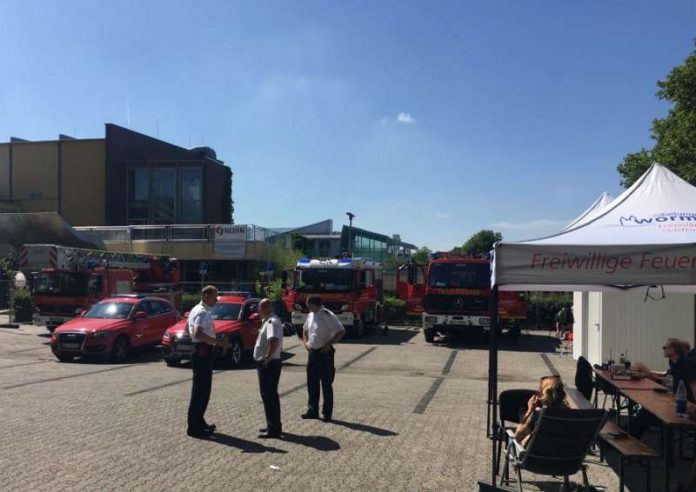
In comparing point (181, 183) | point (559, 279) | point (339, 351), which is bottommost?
point (339, 351)

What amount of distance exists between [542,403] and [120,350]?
12213 mm

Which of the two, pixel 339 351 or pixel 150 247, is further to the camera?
pixel 150 247

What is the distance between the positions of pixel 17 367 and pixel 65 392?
14.3 feet

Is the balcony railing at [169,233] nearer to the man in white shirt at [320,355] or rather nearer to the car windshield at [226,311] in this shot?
the car windshield at [226,311]

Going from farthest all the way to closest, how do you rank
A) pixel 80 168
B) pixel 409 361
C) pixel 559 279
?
pixel 80 168
pixel 409 361
pixel 559 279

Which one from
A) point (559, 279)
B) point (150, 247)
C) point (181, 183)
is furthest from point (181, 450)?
point (181, 183)

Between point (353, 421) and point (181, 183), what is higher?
point (181, 183)

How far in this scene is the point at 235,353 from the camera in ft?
48.6

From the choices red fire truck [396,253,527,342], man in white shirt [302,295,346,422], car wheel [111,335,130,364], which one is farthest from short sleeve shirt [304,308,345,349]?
red fire truck [396,253,527,342]

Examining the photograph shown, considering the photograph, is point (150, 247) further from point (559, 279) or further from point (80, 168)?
point (559, 279)

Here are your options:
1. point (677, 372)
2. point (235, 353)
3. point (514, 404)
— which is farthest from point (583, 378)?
point (235, 353)

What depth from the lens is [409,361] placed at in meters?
16.6

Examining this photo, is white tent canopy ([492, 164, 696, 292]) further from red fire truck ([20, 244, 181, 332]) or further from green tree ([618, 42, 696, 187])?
red fire truck ([20, 244, 181, 332])

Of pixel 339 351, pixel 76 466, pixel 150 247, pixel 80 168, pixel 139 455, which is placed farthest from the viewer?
pixel 80 168
